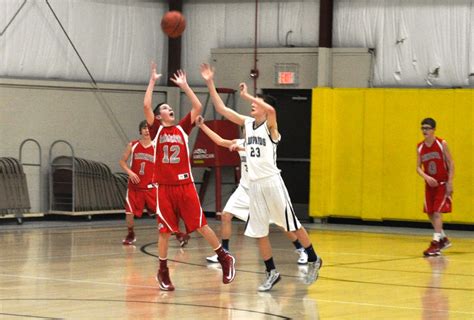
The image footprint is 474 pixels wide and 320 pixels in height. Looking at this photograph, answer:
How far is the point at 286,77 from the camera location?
22.9 m

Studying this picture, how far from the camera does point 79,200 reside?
21.6 metres

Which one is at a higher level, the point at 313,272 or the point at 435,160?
the point at 435,160

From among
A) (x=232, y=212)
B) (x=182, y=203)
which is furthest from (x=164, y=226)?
(x=232, y=212)

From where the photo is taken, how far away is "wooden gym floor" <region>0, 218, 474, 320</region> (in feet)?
34.3

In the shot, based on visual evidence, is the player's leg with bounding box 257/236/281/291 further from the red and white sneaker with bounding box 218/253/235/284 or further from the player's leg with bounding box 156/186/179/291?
the player's leg with bounding box 156/186/179/291

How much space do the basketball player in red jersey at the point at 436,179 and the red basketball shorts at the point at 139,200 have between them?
4.14 meters

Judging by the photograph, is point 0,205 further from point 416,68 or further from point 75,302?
point 75,302

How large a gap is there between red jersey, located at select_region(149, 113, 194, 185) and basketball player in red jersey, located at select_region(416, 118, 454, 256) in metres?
5.26

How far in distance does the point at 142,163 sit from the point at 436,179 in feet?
14.8

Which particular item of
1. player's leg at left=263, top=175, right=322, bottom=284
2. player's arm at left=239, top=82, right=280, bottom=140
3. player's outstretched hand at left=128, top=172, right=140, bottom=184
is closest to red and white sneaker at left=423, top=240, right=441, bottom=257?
player's leg at left=263, top=175, right=322, bottom=284

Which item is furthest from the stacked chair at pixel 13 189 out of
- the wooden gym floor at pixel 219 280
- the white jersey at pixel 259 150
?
the white jersey at pixel 259 150

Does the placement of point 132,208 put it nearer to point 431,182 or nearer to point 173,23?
point 173,23

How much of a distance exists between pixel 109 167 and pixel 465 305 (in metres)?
12.9

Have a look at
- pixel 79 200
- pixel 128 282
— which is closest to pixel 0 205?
pixel 79 200
